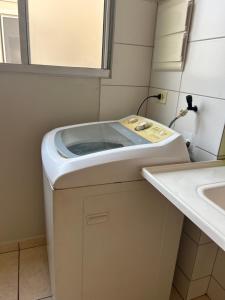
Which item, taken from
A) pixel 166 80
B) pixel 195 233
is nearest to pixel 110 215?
pixel 195 233

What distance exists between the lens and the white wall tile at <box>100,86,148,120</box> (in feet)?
4.85

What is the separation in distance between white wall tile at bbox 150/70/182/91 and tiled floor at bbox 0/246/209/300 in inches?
48.0

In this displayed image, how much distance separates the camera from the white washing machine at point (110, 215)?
880 mm

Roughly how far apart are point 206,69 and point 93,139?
0.63 m

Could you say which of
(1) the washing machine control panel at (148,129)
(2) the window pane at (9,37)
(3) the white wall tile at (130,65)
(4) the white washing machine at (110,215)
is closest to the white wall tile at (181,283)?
(4) the white washing machine at (110,215)

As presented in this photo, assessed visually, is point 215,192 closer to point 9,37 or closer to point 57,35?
point 57,35

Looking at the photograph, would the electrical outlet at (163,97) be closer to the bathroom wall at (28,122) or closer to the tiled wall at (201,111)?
the tiled wall at (201,111)

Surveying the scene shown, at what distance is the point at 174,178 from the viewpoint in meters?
0.89

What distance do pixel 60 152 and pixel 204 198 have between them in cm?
59

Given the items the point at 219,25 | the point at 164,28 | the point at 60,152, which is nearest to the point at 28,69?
the point at 60,152

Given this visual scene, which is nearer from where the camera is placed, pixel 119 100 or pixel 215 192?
pixel 215 192

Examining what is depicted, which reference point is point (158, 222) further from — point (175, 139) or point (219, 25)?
point (219, 25)

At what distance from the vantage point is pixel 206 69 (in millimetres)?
1072

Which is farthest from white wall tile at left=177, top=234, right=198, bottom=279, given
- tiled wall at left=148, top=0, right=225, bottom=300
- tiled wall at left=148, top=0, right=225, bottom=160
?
tiled wall at left=148, top=0, right=225, bottom=160
